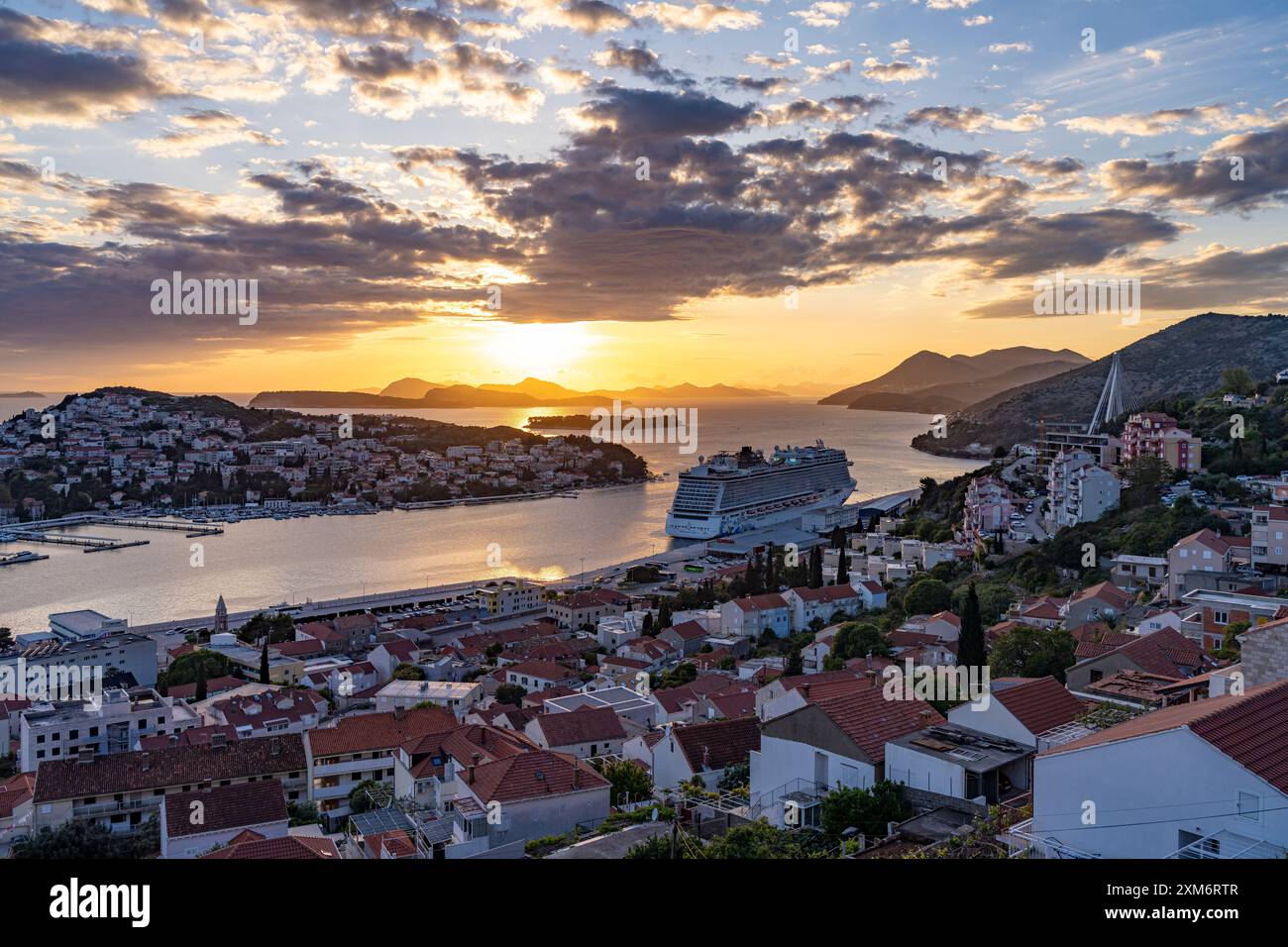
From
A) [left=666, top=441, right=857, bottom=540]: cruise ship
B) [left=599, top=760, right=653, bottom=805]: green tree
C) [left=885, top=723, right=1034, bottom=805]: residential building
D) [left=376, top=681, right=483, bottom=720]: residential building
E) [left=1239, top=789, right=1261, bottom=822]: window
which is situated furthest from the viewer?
[left=666, top=441, right=857, bottom=540]: cruise ship

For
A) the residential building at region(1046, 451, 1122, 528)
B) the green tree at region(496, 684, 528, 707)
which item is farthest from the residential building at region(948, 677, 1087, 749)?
the residential building at region(1046, 451, 1122, 528)

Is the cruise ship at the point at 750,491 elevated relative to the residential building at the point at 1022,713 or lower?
lower

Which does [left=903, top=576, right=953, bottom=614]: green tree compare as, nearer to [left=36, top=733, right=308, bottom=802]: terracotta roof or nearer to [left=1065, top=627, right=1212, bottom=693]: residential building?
[left=1065, top=627, right=1212, bottom=693]: residential building

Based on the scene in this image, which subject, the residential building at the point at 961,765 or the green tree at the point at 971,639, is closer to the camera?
the residential building at the point at 961,765

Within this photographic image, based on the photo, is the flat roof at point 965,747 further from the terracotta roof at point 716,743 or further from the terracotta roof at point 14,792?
the terracotta roof at point 14,792

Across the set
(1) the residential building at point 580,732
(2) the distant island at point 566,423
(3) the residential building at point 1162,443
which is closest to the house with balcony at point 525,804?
(1) the residential building at point 580,732

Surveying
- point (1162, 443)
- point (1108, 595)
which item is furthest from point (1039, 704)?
point (1162, 443)

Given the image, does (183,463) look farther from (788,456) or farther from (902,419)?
(902,419)
